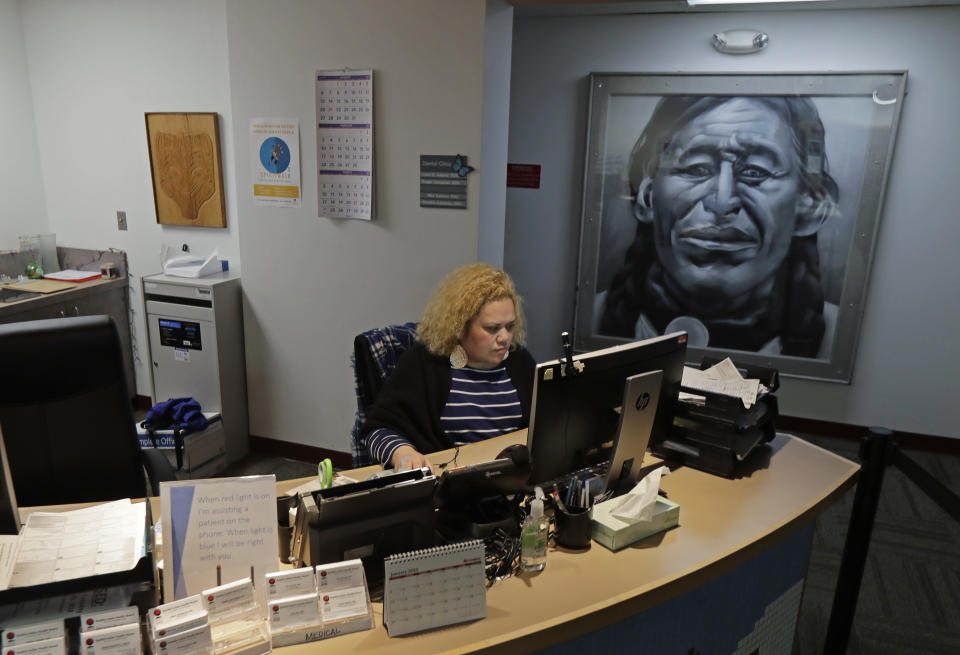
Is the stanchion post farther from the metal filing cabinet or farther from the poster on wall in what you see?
the metal filing cabinet

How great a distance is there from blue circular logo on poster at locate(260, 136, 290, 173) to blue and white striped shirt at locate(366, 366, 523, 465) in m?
1.75

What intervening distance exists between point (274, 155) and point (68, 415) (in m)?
1.77

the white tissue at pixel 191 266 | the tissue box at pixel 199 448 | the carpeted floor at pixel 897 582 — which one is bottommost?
the carpeted floor at pixel 897 582

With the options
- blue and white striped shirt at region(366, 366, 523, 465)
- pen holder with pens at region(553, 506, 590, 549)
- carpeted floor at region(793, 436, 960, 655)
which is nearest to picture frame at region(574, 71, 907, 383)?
carpeted floor at region(793, 436, 960, 655)

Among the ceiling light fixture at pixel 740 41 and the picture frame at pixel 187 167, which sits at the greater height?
the ceiling light fixture at pixel 740 41

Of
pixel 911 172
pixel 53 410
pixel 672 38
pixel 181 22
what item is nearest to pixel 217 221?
pixel 181 22

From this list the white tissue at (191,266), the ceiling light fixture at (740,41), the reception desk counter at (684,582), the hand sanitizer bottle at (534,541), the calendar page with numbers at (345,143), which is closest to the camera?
the reception desk counter at (684,582)

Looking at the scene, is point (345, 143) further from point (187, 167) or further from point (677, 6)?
point (677, 6)

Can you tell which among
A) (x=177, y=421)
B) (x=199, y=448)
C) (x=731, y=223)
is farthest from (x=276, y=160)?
(x=731, y=223)

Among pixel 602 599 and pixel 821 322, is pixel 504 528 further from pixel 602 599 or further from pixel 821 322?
pixel 821 322

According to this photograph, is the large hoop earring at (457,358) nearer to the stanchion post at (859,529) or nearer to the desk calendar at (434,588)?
the desk calendar at (434,588)

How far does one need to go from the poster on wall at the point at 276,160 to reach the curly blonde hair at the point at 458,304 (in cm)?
145

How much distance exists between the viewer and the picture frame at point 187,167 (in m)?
3.66

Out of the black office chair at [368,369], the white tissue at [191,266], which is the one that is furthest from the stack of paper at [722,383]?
the white tissue at [191,266]
